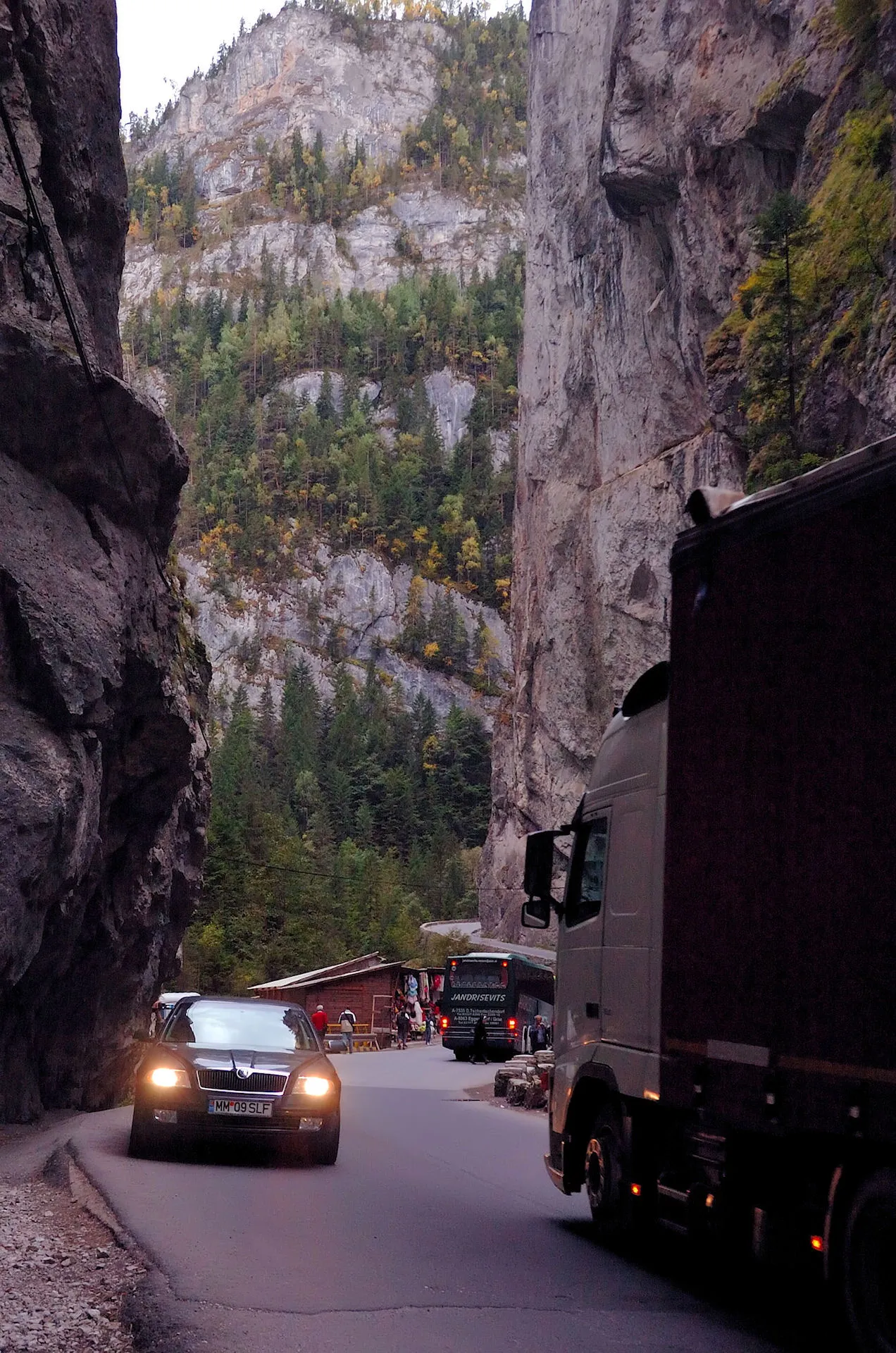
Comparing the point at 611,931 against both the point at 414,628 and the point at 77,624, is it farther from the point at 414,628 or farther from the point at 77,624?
the point at 414,628

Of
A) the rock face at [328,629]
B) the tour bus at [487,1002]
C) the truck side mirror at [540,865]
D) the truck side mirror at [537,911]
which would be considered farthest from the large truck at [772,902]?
the rock face at [328,629]

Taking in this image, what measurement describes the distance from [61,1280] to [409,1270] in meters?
1.77

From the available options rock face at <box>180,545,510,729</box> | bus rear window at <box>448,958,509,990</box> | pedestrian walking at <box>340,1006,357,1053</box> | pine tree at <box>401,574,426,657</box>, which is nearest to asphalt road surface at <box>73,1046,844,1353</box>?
bus rear window at <box>448,958,509,990</box>

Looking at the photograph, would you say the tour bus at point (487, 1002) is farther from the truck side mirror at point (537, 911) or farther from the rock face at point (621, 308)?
the truck side mirror at point (537, 911)

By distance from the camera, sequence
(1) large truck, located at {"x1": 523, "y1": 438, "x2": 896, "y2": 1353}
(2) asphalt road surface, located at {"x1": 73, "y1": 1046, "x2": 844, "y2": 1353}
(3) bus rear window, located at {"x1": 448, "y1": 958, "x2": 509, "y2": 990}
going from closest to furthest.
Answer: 1. (1) large truck, located at {"x1": 523, "y1": 438, "x2": 896, "y2": 1353}
2. (2) asphalt road surface, located at {"x1": 73, "y1": 1046, "x2": 844, "y2": 1353}
3. (3) bus rear window, located at {"x1": 448, "y1": 958, "x2": 509, "y2": 990}

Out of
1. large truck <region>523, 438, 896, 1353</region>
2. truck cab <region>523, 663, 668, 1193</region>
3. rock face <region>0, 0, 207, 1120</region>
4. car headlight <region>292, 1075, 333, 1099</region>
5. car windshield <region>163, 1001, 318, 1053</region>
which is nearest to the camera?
large truck <region>523, 438, 896, 1353</region>

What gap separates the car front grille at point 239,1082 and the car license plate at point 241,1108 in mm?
87

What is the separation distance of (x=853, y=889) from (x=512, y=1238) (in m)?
4.62

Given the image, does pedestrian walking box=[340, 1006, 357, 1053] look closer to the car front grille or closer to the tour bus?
the tour bus

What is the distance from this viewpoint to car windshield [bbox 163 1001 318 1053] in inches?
485

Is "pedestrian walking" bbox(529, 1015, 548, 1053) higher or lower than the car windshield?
higher

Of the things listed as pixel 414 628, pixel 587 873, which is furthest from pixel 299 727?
pixel 587 873

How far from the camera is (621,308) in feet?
186

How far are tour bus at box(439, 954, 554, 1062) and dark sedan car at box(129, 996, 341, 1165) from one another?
109 feet
